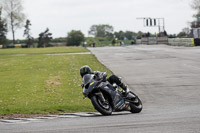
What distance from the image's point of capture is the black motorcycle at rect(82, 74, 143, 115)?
1128 centimetres

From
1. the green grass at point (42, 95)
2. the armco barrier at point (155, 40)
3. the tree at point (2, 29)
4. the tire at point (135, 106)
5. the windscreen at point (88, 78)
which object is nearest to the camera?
the windscreen at point (88, 78)

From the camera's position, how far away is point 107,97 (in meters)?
11.7

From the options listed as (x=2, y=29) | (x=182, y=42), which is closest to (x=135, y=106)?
(x=182, y=42)

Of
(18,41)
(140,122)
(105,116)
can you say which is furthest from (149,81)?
(18,41)

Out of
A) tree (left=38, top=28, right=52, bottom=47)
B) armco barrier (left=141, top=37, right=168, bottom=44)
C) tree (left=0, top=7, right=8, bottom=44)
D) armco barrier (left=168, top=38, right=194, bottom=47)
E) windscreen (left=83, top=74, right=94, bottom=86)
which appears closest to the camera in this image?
windscreen (left=83, top=74, right=94, bottom=86)

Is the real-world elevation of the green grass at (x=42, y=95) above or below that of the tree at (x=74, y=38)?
below

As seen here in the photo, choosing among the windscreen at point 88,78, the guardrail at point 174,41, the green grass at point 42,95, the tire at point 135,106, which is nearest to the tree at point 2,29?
the guardrail at point 174,41

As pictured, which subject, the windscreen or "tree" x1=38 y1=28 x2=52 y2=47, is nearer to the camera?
the windscreen

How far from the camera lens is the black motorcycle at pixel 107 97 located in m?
11.3

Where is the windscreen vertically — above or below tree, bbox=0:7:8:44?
below

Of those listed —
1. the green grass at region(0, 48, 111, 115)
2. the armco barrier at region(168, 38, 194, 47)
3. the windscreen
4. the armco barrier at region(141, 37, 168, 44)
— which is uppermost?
the armco barrier at region(141, 37, 168, 44)

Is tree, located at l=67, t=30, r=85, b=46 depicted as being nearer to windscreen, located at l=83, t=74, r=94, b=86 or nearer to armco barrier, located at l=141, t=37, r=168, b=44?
armco barrier, located at l=141, t=37, r=168, b=44

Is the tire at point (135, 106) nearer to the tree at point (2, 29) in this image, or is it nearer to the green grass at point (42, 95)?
the green grass at point (42, 95)

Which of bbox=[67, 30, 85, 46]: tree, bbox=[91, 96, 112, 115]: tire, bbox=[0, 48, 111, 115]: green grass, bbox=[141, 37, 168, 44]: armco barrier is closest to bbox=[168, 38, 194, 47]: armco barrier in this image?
bbox=[141, 37, 168, 44]: armco barrier
